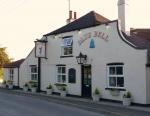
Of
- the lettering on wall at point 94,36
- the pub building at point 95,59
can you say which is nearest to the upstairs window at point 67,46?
the pub building at point 95,59

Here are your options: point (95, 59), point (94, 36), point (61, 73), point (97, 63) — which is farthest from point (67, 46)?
point (97, 63)

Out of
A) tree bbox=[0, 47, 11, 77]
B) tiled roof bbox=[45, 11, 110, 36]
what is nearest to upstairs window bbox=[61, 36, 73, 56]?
tiled roof bbox=[45, 11, 110, 36]

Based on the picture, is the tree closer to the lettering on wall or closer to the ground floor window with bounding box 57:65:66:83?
the ground floor window with bounding box 57:65:66:83

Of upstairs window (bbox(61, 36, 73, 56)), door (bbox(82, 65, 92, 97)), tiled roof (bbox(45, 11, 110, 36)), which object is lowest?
door (bbox(82, 65, 92, 97))

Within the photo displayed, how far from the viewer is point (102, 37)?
2162cm

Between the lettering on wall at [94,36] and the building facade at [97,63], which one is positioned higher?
the lettering on wall at [94,36]

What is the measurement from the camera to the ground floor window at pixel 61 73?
25.3 m

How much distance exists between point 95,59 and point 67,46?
3.80m

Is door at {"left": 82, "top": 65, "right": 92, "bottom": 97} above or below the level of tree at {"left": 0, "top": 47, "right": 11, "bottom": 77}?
below

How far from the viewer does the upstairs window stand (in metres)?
24.8

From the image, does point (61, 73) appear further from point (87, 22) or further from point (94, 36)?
point (94, 36)

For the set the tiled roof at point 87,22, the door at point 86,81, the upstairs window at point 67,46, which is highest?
the tiled roof at point 87,22

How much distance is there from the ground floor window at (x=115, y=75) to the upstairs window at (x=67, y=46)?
483cm

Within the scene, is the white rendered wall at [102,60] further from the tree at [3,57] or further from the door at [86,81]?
the tree at [3,57]
